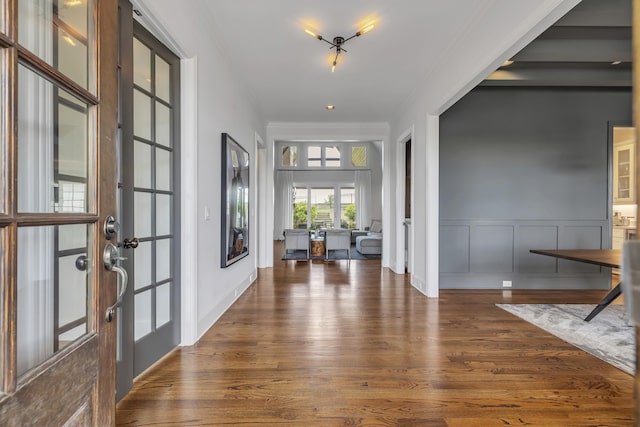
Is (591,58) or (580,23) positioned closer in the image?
(580,23)

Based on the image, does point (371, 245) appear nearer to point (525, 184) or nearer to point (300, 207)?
point (525, 184)

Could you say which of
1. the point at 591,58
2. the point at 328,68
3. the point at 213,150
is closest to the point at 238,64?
the point at 328,68

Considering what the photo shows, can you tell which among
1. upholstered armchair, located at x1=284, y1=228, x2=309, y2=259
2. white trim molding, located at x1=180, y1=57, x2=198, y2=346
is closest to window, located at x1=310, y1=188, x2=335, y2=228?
upholstered armchair, located at x1=284, y1=228, x2=309, y2=259

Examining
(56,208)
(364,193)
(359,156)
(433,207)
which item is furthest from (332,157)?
(56,208)

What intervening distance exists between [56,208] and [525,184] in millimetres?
4991

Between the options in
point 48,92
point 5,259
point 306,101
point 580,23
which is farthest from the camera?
point 306,101

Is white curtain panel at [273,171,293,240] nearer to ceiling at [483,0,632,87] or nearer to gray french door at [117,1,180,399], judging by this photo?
ceiling at [483,0,632,87]

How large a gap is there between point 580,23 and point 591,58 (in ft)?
2.41

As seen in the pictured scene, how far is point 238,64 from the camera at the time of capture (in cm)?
352

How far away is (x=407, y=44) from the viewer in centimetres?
312

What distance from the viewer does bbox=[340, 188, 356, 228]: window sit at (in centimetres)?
1177

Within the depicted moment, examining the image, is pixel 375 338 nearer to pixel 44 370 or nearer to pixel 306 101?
pixel 44 370

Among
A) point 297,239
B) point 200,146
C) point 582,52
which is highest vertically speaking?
point 582,52

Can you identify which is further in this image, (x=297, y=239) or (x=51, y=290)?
(x=297, y=239)
